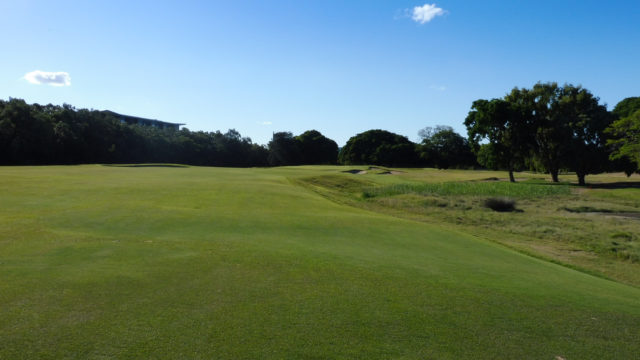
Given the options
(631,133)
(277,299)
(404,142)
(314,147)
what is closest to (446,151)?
(404,142)

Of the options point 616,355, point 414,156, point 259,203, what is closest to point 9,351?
point 616,355

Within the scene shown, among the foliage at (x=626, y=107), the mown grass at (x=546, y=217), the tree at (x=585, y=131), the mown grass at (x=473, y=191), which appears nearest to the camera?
the mown grass at (x=546, y=217)

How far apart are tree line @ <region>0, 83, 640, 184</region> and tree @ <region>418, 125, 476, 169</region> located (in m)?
0.27

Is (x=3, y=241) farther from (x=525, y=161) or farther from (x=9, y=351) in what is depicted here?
(x=525, y=161)

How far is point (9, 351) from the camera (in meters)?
4.54

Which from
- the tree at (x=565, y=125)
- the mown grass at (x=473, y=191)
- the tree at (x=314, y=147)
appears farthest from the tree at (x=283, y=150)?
the mown grass at (x=473, y=191)

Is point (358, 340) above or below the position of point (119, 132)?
below

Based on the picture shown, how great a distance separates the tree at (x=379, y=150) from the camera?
344ft

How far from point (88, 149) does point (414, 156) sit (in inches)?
2967

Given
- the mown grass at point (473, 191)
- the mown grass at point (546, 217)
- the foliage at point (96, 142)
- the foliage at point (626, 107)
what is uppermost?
the foliage at point (626, 107)

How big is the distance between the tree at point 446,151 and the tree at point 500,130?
153 ft

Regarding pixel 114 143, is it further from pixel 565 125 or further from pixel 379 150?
pixel 565 125

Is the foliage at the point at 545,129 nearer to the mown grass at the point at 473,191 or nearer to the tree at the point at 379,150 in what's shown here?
the mown grass at the point at 473,191

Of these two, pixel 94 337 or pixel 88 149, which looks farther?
pixel 88 149
